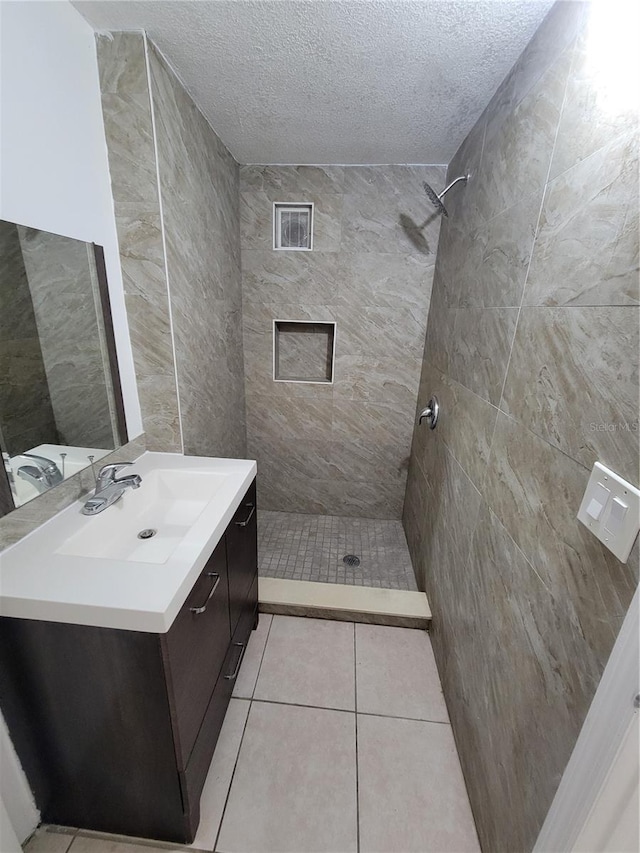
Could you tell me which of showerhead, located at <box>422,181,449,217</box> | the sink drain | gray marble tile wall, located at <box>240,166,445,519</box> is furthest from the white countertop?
showerhead, located at <box>422,181,449,217</box>

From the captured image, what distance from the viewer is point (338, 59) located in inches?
46.5

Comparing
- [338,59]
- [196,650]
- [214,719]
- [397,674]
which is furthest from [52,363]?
[397,674]

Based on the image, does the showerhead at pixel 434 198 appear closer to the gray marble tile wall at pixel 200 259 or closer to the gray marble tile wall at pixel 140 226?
the gray marble tile wall at pixel 200 259

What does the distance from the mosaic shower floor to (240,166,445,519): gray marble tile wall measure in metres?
0.11

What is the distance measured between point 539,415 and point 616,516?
1.09ft

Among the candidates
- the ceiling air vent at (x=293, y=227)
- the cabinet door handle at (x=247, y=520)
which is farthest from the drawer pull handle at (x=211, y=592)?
the ceiling air vent at (x=293, y=227)

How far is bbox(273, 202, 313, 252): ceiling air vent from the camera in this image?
213 cm

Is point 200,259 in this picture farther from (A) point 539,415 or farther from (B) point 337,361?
(A) point 539,415

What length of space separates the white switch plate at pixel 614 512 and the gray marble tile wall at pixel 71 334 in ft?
4.54

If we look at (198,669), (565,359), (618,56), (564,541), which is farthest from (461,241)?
(198,669)

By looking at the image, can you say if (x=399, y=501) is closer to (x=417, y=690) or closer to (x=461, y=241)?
(x=417, y=690)

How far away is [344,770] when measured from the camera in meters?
1.22

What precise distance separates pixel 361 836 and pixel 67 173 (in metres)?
2.22

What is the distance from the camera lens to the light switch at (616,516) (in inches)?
23.3
